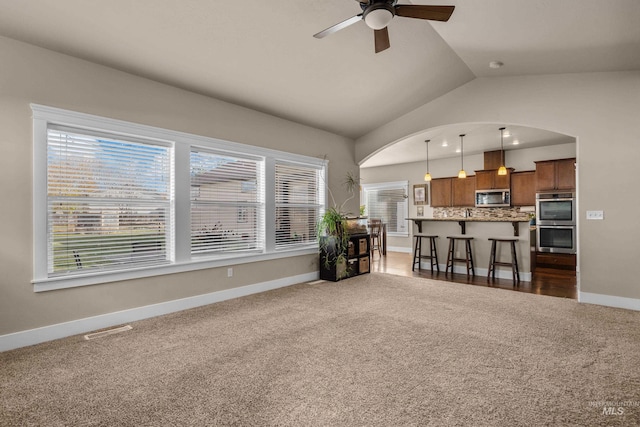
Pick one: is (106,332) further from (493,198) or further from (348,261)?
(493,198)

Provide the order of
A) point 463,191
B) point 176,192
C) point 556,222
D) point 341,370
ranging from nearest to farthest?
point 341,370, point 176,192, point 556,222, point 463,191

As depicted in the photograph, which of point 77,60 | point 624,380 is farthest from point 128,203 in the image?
point 624,380

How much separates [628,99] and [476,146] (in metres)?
3.93

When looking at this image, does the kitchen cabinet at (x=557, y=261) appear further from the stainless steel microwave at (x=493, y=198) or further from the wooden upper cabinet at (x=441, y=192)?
the wooden upper cabinet at (x=441, y=192)

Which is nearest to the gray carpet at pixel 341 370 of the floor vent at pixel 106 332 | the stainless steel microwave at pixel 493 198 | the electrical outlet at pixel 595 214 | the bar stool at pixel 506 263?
the floor vent at pixel 106 332

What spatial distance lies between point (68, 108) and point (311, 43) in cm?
249

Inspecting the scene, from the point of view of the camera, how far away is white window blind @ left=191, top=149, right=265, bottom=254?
4141 mm

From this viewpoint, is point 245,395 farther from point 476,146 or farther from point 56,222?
point 476,146

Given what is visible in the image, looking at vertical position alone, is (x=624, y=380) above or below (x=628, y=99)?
below

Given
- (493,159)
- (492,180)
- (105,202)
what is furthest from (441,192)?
(105,202)

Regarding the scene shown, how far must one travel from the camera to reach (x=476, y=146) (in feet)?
25.6

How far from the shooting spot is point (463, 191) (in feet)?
28.7

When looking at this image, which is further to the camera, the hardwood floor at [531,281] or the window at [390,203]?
the window at [390,203]

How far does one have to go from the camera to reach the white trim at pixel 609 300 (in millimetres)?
3890
